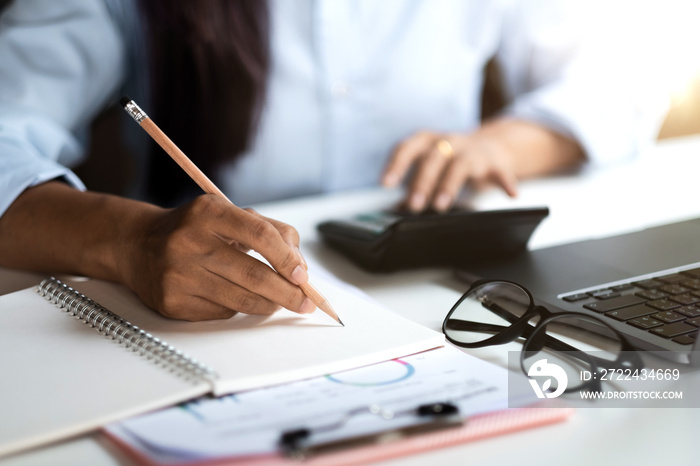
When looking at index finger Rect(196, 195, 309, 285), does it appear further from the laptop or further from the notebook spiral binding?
the laptop

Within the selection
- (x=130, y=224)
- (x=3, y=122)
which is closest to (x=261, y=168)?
(x=3, y=122)

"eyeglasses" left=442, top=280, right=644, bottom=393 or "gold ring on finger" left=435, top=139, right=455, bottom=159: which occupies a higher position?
"gold ring on finger" left=435, top=139, right=455, bottom=159

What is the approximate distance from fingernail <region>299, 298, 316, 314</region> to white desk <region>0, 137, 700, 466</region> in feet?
0.29

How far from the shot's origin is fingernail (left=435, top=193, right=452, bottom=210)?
756 millimetres

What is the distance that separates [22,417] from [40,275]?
276 mm

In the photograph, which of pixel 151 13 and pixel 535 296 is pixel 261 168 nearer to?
pixel 151 13

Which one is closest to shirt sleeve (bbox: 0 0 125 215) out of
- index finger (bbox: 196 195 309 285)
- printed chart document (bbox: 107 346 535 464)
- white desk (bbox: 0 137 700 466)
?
white desk (bbox: 0 137 700 466)

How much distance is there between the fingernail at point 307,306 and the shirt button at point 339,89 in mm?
577

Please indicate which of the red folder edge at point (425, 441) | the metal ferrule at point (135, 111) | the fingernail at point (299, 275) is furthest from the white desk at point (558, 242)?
the metal ferrule at point (135, 111)

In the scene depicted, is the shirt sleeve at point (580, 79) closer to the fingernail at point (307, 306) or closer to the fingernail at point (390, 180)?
the fingernail at point (390, 180)

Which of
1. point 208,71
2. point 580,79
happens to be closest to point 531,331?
point 208,71

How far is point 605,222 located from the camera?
724 millimetres

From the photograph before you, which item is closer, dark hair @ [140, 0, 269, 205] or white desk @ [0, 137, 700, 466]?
white desk @ [0, 137, 700, 466]

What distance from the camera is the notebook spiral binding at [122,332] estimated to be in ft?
1.23
